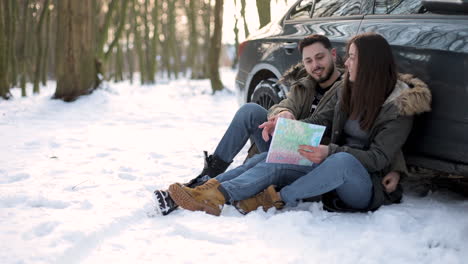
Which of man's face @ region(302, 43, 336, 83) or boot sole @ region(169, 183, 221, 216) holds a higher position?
man's face @ region(302, 43, 336, 83)

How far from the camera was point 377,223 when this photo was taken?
305cm

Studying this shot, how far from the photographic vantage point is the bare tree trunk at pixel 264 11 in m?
7.15

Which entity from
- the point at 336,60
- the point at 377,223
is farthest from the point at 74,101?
the point at 377,223

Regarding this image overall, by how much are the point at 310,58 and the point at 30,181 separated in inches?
91.5

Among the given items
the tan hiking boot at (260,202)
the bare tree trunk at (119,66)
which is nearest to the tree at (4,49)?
the tan hiking boot at (260,202)

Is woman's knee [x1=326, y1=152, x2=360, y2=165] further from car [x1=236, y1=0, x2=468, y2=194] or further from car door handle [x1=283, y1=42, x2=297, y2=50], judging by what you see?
car door handle [x1=283, y1=42, x2=297, y2=50]

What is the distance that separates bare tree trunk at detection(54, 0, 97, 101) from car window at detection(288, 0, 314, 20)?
17.0 ft

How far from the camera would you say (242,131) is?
389 cm

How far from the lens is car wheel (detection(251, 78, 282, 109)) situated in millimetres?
4676

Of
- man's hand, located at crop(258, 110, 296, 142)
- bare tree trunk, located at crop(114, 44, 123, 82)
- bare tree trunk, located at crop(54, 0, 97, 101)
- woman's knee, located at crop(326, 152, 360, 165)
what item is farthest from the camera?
bare tree trunk, located at crop(114, 44, 123, 82)

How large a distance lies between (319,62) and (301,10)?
1197 millimetres

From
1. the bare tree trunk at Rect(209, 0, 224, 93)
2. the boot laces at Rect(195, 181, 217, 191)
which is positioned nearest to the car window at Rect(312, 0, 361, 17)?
the boot laces at Rect(195, 181, 217, 191)

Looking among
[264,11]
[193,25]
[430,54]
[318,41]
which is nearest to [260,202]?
[318,41]

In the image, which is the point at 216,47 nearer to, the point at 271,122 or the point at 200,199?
the point at 271,122
